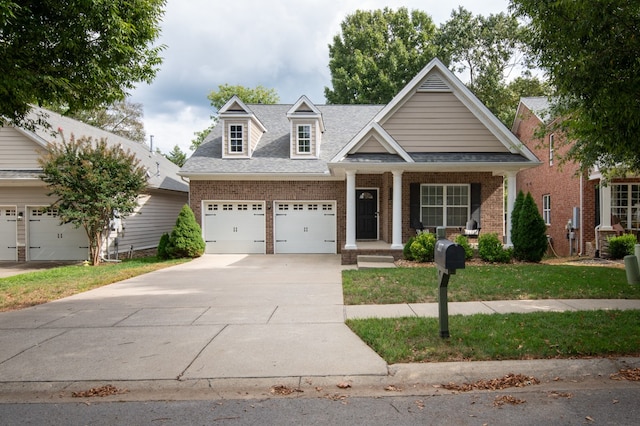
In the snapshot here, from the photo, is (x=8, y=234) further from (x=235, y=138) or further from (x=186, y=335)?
(x=186, y=335)

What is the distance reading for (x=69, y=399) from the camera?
3.93 m

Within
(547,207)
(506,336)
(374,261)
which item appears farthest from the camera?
(547,207)

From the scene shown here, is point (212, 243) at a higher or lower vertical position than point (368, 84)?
lower

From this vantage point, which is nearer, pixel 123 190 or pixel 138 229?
pixel 123 190

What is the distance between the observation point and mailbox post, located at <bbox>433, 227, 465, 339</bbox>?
15.4 ft

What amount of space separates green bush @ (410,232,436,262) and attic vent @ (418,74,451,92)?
5.24 metres

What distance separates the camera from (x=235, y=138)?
17.3m

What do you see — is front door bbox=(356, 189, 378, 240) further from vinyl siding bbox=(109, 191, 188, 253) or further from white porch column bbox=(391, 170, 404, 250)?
vinyl siding bbox=(109, 191, 188, 253)

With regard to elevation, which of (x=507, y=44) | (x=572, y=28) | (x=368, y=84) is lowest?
(x=572, y=28)

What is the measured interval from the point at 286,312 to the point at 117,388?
314 centimetres

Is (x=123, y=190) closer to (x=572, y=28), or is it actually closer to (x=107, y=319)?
(x=107, y=319)

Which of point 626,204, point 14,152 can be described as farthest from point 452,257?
point 14,152

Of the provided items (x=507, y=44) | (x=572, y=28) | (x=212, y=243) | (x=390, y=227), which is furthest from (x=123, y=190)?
(x=507, y=44)

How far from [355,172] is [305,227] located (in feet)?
13.5
